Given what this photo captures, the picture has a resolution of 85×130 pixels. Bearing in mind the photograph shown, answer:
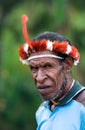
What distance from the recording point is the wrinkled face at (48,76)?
6695 millimetres

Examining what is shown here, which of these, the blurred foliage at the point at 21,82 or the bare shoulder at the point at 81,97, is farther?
the blurred foliage at the point at 21,82

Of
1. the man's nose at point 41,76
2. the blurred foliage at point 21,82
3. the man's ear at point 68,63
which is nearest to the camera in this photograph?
the man's nose at point 41,76

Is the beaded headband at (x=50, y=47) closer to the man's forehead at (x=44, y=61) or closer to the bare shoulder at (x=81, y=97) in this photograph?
the man's forehead at (x=44, y=61)

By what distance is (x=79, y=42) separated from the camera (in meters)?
23.0

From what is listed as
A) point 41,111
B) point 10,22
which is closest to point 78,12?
point 10,22

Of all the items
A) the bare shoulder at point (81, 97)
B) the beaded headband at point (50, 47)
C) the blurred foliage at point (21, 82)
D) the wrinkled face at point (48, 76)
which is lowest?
the blurred foliage at point (21, 82)

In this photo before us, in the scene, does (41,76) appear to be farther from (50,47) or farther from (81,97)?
(81,97)

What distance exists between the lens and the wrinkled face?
22.0ft

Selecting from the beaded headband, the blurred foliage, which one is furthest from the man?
the blurred foliage

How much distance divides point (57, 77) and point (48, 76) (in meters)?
0.09

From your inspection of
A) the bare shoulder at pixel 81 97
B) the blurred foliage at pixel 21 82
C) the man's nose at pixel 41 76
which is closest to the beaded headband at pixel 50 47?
the man's nose at pixel 41 76

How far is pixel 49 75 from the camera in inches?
264

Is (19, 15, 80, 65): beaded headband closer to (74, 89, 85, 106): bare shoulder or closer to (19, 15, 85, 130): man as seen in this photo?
(19, 15, 85, 130): man

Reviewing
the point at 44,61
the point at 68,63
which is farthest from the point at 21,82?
the point at 44,61
